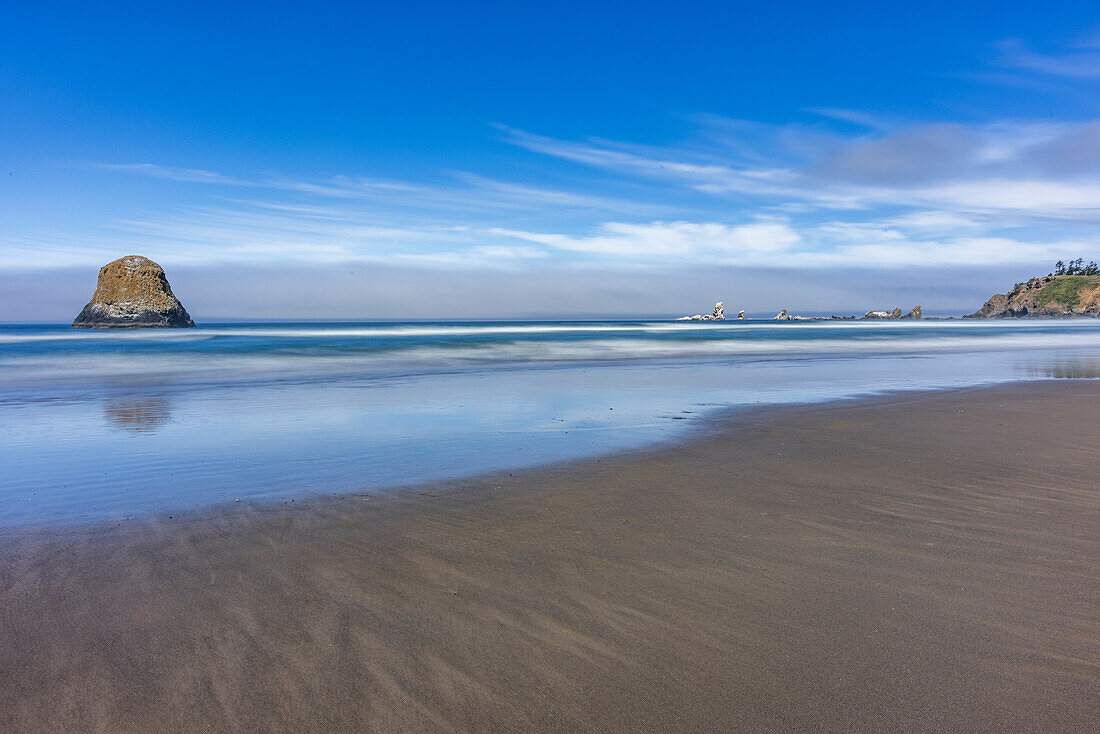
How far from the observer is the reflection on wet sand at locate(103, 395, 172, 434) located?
30.9ft

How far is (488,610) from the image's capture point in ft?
10.3

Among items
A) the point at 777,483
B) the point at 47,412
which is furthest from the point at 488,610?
the point at 47,412

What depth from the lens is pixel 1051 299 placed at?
470 feet

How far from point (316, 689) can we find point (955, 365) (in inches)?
930

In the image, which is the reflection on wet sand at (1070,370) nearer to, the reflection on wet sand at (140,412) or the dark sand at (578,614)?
the dark sand at (578,614)

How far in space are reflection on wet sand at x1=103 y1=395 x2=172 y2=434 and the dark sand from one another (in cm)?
584

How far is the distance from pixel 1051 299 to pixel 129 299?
17963cm

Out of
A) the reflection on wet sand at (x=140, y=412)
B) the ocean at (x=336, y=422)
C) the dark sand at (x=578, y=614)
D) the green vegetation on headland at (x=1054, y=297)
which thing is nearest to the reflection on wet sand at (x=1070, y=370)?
the ocean at (x=336, y=422)

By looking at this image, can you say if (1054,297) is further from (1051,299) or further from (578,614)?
(578,614)

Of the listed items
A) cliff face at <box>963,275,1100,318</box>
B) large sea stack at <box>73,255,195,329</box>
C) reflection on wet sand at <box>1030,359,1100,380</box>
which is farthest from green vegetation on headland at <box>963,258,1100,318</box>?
large sea stack at <box>73,255,195,329</box>

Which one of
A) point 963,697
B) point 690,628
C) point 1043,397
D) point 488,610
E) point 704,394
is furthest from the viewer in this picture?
point 704,394

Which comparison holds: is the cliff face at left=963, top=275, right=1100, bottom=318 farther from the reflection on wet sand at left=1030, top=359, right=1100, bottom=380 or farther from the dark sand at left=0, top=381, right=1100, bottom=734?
the dark sand at left=0, top=381, right=1100, bottom=734

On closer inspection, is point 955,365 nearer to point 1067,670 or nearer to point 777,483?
point 777,483

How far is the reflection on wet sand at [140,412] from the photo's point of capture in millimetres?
9422
